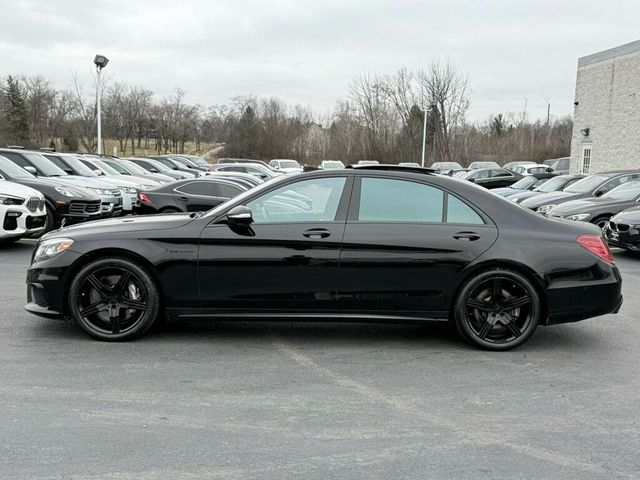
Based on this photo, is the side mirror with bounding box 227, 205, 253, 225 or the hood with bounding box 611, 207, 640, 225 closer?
the side mirror with bounding box 227, 205, 253, 225

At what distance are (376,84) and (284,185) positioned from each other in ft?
198

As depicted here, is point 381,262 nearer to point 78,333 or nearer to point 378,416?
point 378,416

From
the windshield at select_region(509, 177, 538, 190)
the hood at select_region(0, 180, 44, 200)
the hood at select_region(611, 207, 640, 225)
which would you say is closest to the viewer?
the hood at select_region(0, 180, 44, 200)

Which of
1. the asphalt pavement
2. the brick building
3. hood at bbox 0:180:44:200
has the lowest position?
the asphalt pavement

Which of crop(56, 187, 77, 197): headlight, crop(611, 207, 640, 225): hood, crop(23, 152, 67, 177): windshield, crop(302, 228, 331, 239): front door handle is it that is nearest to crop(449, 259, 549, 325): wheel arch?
crop(302, 228, 331, 239): front door handle

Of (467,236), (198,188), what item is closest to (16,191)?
(198,188)

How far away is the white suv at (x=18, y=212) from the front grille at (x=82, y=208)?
1.21 meters

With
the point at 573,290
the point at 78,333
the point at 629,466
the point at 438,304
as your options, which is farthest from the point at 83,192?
the point at 629,466

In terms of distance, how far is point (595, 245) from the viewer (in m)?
5.36

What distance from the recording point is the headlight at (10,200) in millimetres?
10090

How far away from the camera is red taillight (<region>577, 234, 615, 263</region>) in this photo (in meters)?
5.32

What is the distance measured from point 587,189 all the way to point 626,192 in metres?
2.17

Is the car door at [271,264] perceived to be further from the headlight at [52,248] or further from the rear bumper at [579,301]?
the rear bumper at [579,301]

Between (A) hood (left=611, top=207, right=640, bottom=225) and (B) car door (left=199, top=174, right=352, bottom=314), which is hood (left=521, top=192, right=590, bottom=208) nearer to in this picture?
(A) hood (left=611, top=207, right=640, bottom=225)
